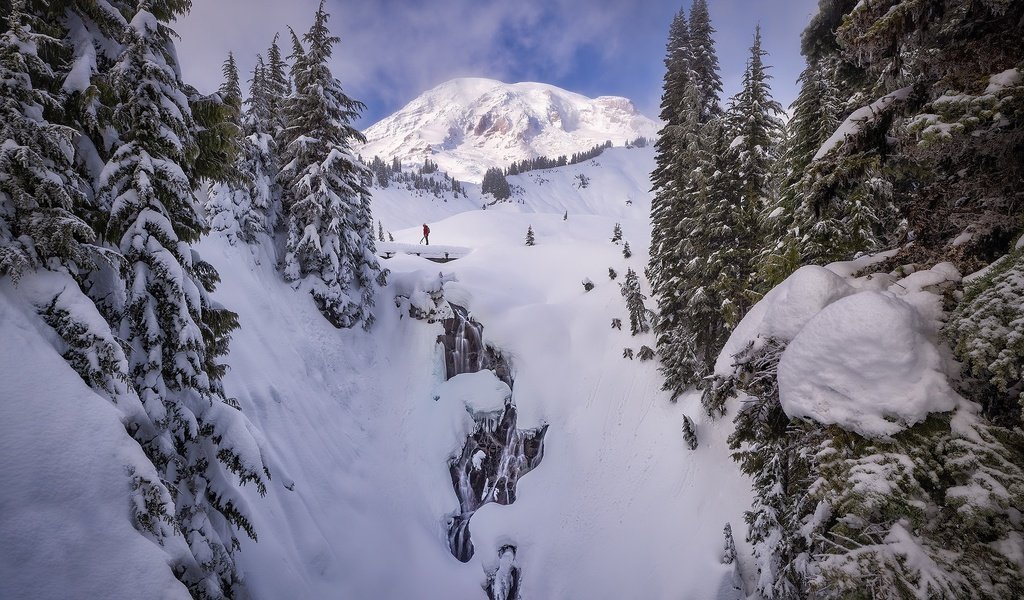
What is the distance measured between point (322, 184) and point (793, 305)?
20.0 metres

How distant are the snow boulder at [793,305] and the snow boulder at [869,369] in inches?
22.2

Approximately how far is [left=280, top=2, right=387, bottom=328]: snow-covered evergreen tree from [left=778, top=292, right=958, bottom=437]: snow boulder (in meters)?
20.0

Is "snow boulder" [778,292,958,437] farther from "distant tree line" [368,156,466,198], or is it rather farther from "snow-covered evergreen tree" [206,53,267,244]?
"distant tree line" [368,156,466,198]

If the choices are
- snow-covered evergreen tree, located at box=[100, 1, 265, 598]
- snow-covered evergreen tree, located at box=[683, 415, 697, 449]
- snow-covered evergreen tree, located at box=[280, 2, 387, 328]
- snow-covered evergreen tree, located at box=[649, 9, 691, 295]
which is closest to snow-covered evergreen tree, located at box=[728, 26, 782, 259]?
snow-covered evergreen tree, located at box=[649, 9, 691, 295]

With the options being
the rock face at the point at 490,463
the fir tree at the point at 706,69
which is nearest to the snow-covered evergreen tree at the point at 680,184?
the fir tree at the point at 706,69

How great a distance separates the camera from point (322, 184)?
1917 centimetres

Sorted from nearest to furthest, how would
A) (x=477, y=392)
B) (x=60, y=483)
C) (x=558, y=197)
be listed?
(x=60, y=483) < (x=477, y=392) < (x=558, y=197)

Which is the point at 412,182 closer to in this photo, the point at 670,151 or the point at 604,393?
the point at 670,151

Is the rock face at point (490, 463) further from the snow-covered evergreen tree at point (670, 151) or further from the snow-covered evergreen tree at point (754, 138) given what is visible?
the snow-covered evergreen tree at point (754, 138)

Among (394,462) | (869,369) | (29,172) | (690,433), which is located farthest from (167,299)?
(690,433)

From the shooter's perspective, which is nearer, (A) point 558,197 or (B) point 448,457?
(B) point 448,457

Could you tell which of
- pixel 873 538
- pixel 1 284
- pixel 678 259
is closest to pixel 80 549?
pixel 1 284

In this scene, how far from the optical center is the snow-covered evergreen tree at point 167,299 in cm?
591

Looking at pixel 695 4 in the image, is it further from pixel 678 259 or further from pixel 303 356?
pixel 303 356
